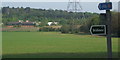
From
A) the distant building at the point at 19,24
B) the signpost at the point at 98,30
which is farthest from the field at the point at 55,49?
the distant building at the point at 19,24

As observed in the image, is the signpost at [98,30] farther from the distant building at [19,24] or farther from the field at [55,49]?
the distant building at [19,24]

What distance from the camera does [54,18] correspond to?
173375 millimetres

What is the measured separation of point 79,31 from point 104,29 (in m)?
92.1

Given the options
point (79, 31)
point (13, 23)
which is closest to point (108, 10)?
point (79, 31)

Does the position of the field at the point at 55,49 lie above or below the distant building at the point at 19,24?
below

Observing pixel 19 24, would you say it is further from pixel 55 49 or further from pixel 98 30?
pixel 98 30

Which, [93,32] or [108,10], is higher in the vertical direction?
[108,10]

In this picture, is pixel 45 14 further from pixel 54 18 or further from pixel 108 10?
pixel 108 10

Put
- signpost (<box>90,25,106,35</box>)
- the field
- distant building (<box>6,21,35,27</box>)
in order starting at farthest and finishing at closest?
distant building (<box>6,21,35,27</box>) → the field → signpost (<box>90,25,106,35</box>)

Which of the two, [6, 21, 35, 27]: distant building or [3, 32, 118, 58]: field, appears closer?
[3, 32, 118, 58]: field

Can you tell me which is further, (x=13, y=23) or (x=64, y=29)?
(x=13, y=23)

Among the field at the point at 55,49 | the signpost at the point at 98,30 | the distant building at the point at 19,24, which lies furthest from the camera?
the distant building at the point at 19,24

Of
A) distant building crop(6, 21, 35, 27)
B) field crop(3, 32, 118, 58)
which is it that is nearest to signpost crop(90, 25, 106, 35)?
field crop(3, 32, 118, 58)

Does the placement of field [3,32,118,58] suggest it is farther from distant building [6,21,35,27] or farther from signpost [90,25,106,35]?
distant building [6,21,35,27]
